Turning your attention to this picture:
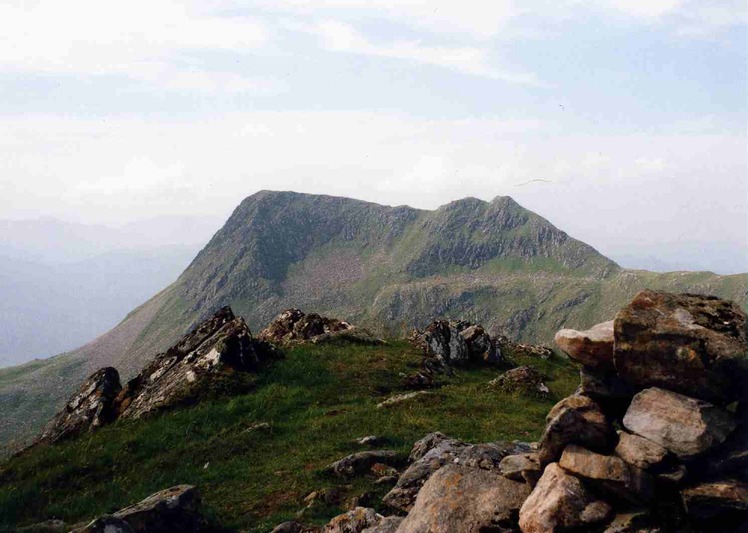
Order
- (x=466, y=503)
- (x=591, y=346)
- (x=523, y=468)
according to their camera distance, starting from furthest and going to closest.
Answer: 1. (x=591, y=346)
2. (x=523, y=468)
3. (x=466, y=503)

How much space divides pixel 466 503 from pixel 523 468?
1.81 metres

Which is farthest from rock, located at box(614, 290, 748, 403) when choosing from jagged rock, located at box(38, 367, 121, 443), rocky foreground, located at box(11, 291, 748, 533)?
jagged rock, located at box(38, 367, 121, 443)

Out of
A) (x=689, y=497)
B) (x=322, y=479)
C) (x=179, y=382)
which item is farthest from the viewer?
(x=179, y=382)

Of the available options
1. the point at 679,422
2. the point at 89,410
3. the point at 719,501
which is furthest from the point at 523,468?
the point at 89,410

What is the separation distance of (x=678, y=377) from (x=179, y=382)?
89.2ft

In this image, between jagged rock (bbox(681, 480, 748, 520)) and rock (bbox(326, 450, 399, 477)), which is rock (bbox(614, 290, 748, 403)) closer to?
jagged rock (bbox(681, 480, 748, 520))

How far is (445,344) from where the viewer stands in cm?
4612

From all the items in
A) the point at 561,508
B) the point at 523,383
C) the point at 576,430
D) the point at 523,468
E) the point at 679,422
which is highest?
the point at 679,422

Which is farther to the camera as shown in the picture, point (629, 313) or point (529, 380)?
point (529, 380)

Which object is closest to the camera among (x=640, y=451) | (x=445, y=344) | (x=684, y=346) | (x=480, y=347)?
(x=640, y=451)

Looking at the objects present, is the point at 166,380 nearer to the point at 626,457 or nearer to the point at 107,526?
the point at 107,526

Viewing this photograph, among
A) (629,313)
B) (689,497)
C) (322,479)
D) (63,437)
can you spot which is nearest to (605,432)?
(689,497)

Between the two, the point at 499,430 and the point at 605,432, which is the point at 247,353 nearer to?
the point at 499,430

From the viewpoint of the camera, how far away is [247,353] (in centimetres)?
3494
